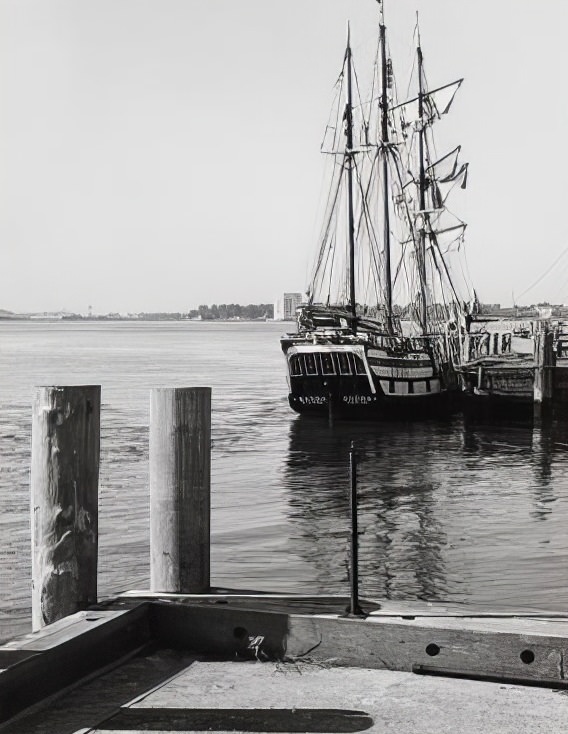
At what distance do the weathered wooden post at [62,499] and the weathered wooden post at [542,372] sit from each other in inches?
1249

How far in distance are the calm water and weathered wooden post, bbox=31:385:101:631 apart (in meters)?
2.85

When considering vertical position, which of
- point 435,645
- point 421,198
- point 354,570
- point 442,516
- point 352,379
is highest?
point 421,198

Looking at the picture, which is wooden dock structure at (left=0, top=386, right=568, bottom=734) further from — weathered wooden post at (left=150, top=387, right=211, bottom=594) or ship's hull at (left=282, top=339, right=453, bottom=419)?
ship's hull at (left=282, top=339, right=453, bottom=419)

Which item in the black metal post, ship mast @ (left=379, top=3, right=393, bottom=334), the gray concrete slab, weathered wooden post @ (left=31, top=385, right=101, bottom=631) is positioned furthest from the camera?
ship mast @ (left=379, top=3, right=393, bottom=334)

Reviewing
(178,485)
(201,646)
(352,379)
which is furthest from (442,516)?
(352,379)

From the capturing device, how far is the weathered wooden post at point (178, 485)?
21.0ft

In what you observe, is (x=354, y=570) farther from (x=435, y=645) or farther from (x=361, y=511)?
(x=361, y=511)

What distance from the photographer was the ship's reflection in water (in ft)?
37.2

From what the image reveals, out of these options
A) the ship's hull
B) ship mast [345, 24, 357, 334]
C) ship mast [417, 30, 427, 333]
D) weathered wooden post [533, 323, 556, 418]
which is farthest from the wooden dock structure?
ship mast [417, 30, 427, 333]

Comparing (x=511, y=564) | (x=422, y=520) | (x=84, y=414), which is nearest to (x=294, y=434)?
(x=422, y=520)

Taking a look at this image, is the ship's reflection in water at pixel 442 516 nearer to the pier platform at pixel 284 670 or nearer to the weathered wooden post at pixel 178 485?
the weathered wooden post at pixel 178 485

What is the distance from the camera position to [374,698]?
4855mm

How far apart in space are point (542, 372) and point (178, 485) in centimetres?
3211

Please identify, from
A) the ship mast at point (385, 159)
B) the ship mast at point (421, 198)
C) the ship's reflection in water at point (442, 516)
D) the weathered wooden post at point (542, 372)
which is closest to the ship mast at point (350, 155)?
the ship mast at point (385, 159)
